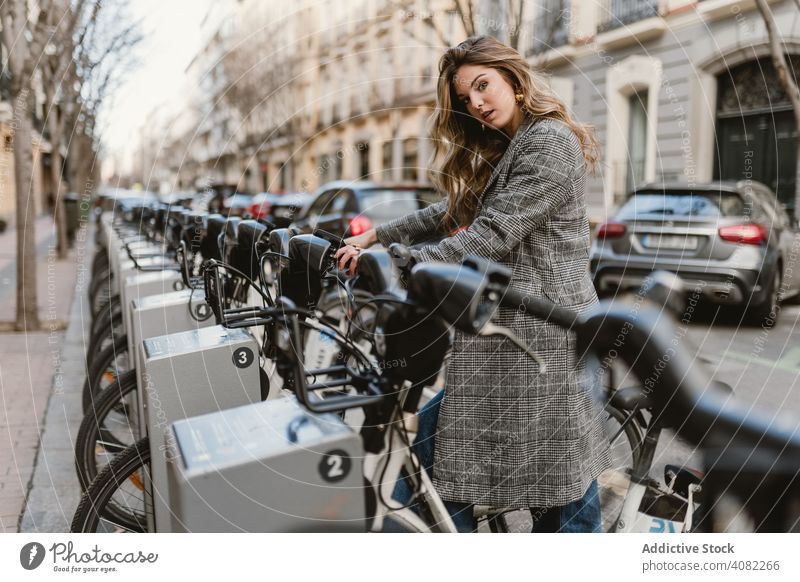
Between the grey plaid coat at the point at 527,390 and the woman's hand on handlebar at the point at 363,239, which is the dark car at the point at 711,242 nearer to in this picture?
the woman's hand on handlebar at the point at 363,239

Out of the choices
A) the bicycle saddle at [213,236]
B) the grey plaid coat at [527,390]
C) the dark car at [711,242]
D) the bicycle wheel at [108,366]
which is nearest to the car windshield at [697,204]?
the dark car at [711,242]

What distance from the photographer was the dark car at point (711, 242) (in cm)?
706

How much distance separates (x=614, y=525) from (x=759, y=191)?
20.8 ft

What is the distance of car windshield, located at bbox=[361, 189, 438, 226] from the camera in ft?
23.8

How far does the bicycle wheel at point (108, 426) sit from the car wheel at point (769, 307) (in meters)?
6.06

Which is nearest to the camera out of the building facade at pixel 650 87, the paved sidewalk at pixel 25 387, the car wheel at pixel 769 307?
the paved sidewalk at pixel 25 387

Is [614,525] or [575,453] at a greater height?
[575,453]

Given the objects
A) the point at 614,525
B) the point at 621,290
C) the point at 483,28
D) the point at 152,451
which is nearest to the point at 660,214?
the point at 621,290

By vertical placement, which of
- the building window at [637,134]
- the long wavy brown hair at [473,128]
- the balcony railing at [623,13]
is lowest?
the long wavy brown hair at [473,128]

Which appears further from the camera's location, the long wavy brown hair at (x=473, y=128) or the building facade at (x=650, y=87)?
the building facade at (x=650, y=87)

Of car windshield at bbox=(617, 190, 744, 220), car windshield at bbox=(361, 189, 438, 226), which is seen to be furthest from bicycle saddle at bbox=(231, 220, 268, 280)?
car windshield at bbox=(617, 190, 744, 220)

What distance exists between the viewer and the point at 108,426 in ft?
10.7
